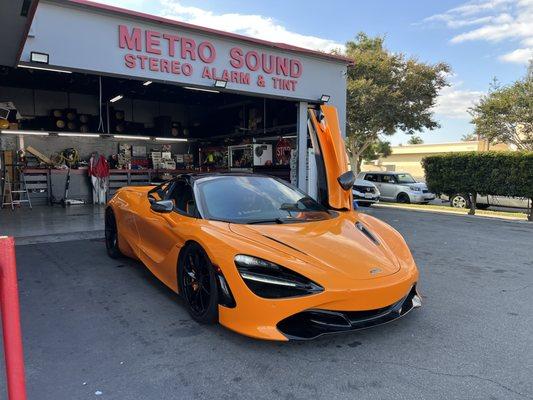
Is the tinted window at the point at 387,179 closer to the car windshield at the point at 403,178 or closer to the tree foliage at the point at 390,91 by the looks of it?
the car windshield at the point at 403,178

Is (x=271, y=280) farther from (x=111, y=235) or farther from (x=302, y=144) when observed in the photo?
(x=302, y=144)

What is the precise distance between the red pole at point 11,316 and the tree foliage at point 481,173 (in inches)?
467

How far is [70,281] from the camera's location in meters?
4.93

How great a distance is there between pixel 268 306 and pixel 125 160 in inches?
588

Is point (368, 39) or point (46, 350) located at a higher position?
point (368, 39)

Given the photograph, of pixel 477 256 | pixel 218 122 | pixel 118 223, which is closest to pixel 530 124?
pixel 218 122

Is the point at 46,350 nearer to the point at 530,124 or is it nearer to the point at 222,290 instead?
the point at 222,290

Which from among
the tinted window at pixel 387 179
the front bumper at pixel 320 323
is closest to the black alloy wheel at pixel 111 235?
the front bumper at pixel 320 323

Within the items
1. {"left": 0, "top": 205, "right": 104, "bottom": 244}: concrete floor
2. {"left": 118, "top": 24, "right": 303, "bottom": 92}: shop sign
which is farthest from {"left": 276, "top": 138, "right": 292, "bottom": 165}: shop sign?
{"left": 0, "top": 205, "right": 104, "bottom": 244}: concrete floor

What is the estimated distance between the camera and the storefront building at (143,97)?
7422 millimetres

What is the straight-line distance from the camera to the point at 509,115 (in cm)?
2352

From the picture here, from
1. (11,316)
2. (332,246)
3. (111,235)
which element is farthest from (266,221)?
(111,235)

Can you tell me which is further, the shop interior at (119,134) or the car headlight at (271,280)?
the shop interior at (119,134)

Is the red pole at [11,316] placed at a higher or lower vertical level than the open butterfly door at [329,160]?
lower
